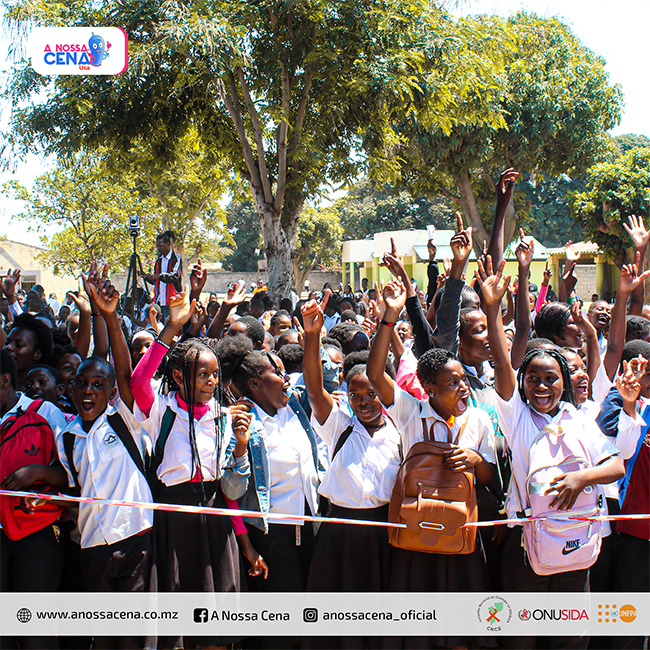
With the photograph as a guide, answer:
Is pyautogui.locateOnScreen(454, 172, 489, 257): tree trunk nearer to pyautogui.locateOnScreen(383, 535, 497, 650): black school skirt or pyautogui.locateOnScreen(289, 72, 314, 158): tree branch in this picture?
pyautogui.locateOnScreen(289, 72, 314, 158): tree branch

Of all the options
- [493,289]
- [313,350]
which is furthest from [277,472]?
[493,289]

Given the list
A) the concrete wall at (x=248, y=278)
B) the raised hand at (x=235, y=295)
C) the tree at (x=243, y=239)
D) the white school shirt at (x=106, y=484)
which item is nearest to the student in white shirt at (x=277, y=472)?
the white school shirt at (x=106, y=484)

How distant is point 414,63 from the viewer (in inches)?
401

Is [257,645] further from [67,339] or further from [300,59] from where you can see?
[300,59]

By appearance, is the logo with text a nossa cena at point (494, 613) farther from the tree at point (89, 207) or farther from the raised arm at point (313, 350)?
the tree at point (89, 207)

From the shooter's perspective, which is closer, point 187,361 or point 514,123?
point 187,361

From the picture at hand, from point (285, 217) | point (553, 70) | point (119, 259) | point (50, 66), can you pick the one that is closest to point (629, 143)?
point (553, 70)

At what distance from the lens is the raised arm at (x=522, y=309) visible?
417 cm

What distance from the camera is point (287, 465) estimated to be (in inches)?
129

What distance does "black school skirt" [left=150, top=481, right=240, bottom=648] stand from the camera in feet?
10.0

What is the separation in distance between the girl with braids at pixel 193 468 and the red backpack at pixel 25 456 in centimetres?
47

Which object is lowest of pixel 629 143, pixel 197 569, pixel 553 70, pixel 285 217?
pixel 197 569

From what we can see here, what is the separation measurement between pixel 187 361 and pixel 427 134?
45.5 ft

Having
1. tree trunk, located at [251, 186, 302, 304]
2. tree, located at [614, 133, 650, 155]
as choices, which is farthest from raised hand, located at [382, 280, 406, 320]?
tree, located at [614, 133, 650, 155]
